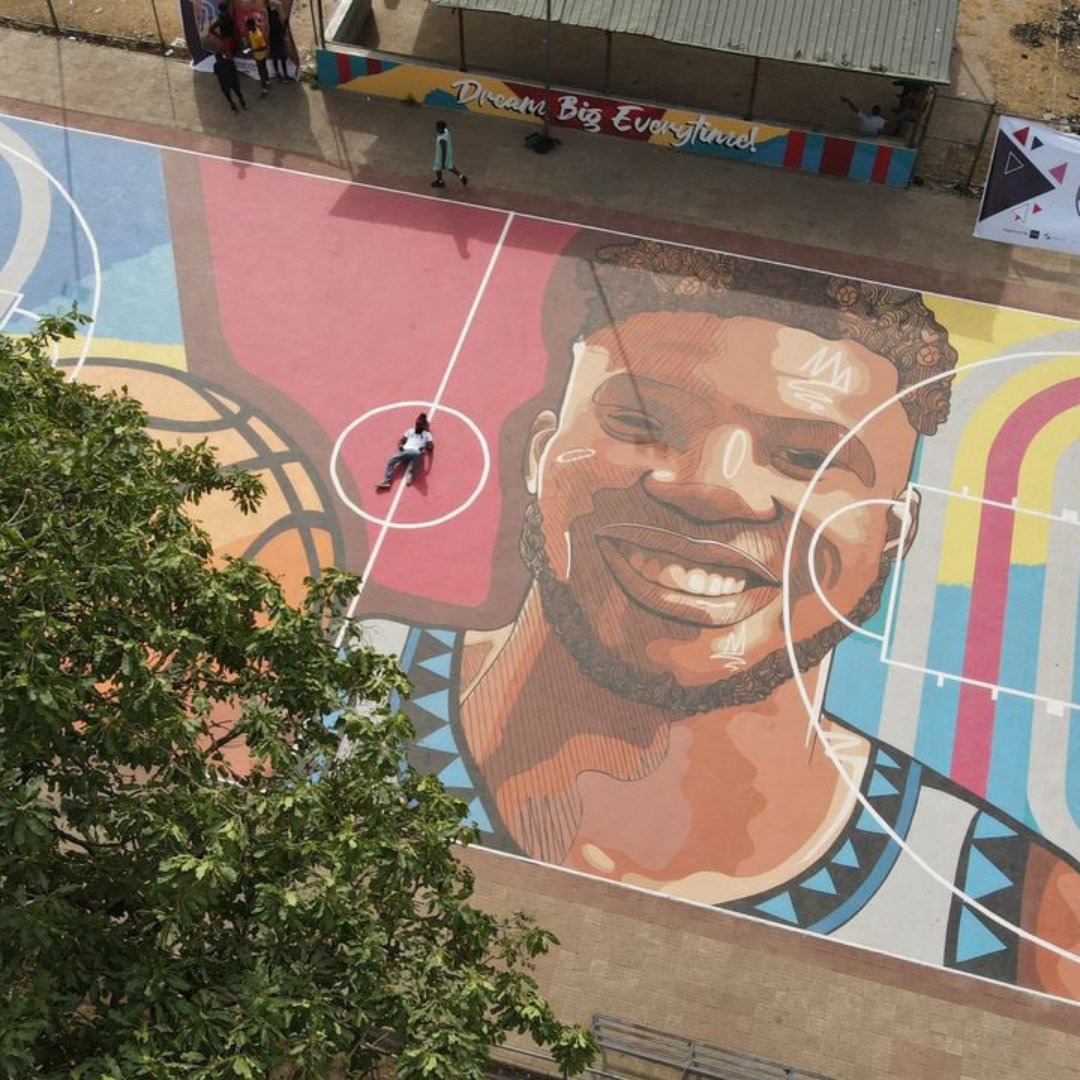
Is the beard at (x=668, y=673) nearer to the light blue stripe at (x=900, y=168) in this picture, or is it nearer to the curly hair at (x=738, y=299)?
the curly hair at (x=738, y=299)

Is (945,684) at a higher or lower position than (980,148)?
lower

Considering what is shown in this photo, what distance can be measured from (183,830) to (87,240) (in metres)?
19.8

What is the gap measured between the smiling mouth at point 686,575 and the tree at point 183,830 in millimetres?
10114

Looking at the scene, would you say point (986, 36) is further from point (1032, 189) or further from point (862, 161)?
point (1032, 189)

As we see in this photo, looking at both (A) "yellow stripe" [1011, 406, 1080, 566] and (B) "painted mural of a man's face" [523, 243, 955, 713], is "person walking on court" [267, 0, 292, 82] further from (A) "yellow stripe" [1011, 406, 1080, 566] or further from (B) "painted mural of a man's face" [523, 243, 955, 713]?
(A) "yellow stripe" [1011, 406, 1080, 566]

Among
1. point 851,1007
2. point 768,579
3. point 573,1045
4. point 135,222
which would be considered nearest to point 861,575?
point 768,579

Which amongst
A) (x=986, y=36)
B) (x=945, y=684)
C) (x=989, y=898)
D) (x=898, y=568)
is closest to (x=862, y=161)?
(x=986, y=36)

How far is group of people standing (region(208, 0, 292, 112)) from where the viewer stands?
99.6 ft

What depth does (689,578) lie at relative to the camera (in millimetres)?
23797

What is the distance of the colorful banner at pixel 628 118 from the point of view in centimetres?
2961

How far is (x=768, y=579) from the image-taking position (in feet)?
78.3

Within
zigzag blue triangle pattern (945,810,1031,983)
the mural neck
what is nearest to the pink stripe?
zigzag blue triangle pattern (945,810,1031,983)

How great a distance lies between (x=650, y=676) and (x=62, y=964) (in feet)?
41.4

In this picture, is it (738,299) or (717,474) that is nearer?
(717,474)
